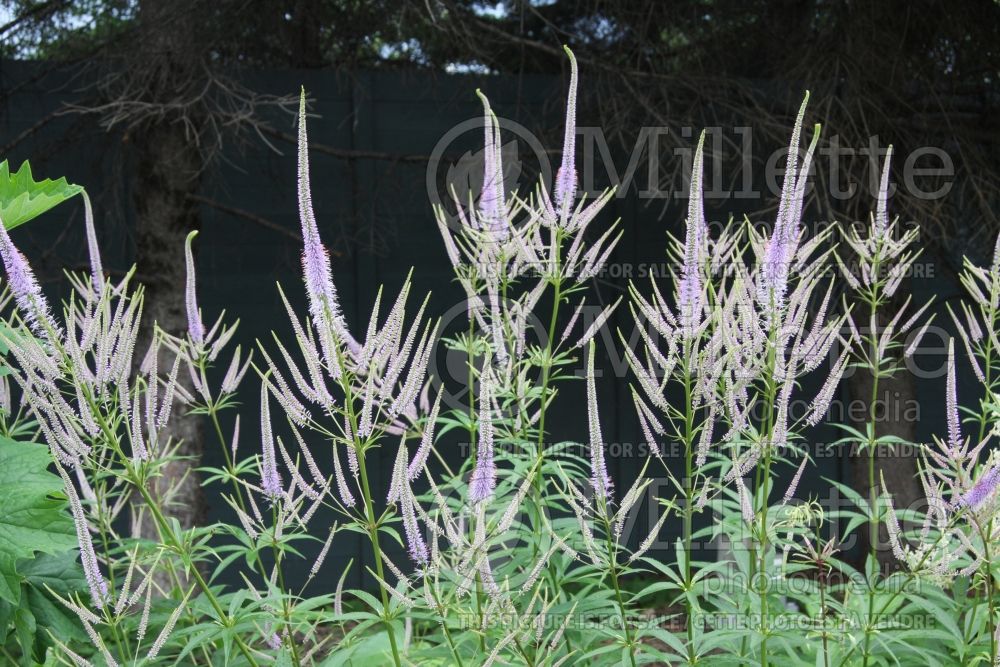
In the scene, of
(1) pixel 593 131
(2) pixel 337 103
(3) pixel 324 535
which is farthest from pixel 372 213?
(3) pixel 324 535

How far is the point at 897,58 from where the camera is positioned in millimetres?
6949

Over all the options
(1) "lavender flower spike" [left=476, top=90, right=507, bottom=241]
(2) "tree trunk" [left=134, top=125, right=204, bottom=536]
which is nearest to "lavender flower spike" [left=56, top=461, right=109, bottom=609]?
(1) "lavender flower spike" [left=476, top=90, right=507, bottom=241]

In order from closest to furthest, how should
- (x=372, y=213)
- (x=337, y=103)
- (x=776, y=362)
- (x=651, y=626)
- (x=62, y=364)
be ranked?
1. (x=62, y=364)
2. (x=776, y=362)
3. (x=651, y=626)
4. (x=372, y=213)
5. (x=337, y=103)

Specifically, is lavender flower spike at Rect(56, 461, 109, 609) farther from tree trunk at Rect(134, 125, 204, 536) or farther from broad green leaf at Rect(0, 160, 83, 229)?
tree trunk at Rect(134, 125, 204, 536)

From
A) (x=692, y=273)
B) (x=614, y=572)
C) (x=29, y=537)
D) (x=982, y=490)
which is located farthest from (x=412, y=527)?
(x=982, y=490)

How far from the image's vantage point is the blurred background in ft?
21.4

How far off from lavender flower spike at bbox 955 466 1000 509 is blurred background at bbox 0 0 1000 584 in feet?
12.6

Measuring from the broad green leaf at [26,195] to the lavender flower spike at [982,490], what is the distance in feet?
7.03

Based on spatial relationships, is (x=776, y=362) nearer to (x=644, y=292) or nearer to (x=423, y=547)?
(x=423, y=547)

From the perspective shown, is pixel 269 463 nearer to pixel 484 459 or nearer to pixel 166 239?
pixel 484 459

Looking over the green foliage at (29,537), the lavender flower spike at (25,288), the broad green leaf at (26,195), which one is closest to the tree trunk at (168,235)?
the green foliage at (29,537)

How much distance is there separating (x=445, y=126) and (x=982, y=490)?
6.27 metres

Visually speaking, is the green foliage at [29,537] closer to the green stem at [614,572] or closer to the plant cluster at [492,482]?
the plant cluster at [492,482]

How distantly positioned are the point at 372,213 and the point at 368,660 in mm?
5029
